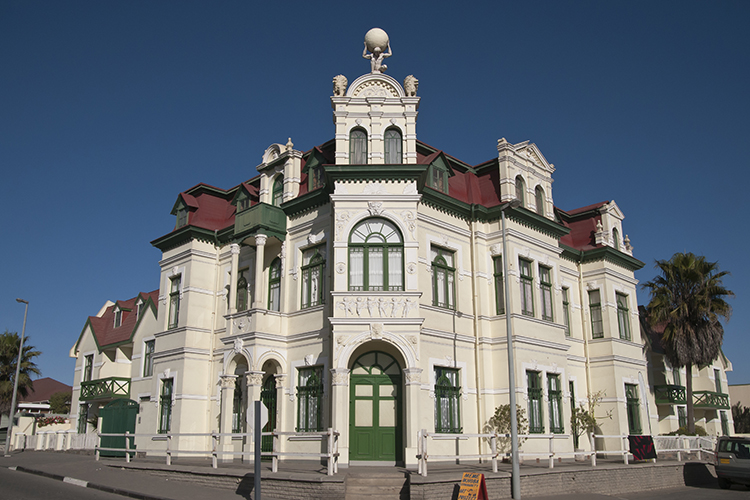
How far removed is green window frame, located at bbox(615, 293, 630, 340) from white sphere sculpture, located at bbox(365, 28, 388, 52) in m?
16.5

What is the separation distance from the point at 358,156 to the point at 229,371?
930cm

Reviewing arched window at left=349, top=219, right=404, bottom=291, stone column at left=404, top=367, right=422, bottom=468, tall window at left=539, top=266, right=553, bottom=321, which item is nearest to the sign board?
stone column at left=404, top=367, right=422, bottom=468

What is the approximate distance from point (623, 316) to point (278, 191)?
17.8 m

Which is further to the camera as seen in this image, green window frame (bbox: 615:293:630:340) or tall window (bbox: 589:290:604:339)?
green window frame (bbox: 615:293:630:340)

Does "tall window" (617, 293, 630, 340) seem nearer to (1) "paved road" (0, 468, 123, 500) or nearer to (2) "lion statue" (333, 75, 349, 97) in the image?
(2) "lion statue" (333, 75, 349, 97)

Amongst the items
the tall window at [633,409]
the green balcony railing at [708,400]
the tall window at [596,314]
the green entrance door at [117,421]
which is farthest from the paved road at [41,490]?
the green balcony railing at [708,400]

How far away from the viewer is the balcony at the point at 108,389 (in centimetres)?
2959

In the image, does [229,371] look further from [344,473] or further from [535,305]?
[535,305]

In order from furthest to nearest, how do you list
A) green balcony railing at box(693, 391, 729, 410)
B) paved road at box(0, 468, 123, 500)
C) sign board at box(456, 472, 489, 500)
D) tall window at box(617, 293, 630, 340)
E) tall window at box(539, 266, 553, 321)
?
green balcony railing at box(693, 391, 729, 410)
tall window at box(617, 293, 630, 340)
tall window at box(539, 266, 553, 321)
paved road at box(0, 468, 123, 500)
sign board at box(456, 472, 489, 500)

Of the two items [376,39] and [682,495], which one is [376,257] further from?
[682,495]

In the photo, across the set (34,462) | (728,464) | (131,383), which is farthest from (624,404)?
(34,462)

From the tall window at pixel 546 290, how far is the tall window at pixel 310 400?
9643mm

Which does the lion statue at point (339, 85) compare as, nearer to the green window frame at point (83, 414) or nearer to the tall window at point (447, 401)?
the tall window at point (447, 401)

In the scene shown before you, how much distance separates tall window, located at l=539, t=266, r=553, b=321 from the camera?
25.2 metres
